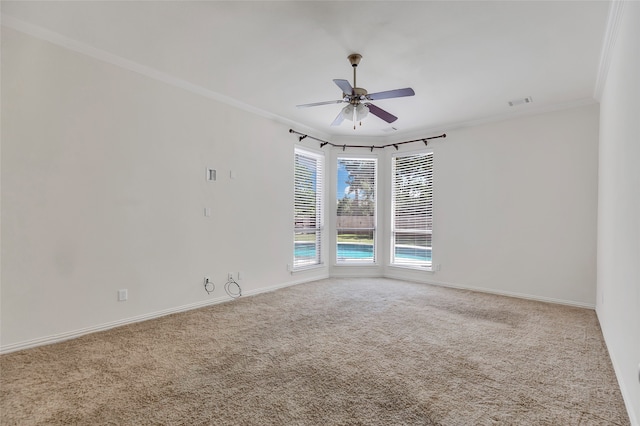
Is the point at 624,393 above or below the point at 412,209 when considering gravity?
below

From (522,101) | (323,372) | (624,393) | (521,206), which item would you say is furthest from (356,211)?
(624,393)

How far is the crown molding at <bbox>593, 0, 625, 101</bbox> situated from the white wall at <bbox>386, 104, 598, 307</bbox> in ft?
2.85

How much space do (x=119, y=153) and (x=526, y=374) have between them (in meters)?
4.24

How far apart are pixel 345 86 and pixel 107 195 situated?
8.69 ft

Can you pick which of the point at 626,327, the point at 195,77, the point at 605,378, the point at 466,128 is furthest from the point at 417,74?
the point at 605,378

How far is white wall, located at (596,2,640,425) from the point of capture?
5.89ft

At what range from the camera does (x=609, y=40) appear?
274cm

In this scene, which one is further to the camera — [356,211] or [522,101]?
[356,211]

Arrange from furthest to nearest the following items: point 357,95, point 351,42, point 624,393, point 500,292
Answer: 1. point 500,292
2. point 357,95
3. point 351,42
4. point 624,393

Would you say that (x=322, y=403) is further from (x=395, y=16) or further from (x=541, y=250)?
(x=541, y=250)

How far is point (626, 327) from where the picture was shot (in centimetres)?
203

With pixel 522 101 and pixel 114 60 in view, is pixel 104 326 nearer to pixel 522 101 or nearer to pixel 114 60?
pixel 114 60

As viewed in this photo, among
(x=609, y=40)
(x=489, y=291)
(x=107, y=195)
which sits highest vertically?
(x=609, y=40)

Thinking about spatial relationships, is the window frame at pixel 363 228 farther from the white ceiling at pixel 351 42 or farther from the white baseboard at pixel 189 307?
the white ceiling at pixel 351 42
